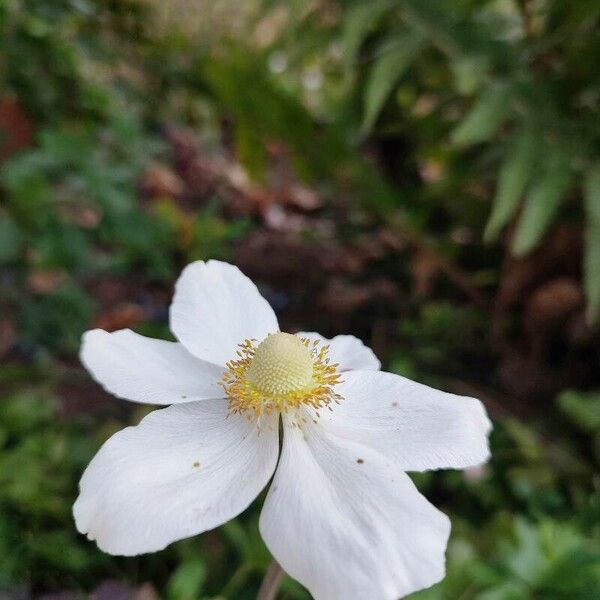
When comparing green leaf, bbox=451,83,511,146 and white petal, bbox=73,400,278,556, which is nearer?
white petal, bbox=73,400,278,556

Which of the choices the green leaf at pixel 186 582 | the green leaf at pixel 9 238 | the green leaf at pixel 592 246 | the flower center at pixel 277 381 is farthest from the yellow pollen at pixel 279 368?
the green leaf at pixel 592 246

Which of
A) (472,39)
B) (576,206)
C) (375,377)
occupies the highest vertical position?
(472,39)

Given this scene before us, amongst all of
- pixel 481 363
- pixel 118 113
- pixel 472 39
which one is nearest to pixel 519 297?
pixel 481 363

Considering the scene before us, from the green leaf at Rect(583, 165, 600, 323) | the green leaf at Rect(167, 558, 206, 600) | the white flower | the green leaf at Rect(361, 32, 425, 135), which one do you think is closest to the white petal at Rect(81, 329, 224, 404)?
the white flower

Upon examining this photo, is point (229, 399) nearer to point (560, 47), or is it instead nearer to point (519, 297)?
point (519, 297)

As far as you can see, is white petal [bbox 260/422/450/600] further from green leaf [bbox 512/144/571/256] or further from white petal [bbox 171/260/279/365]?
green leaf [bbox 512/144/571/256]

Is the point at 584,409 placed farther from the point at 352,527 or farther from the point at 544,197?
the point at 352,527

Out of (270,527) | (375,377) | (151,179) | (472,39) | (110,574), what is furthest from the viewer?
(151,179)
